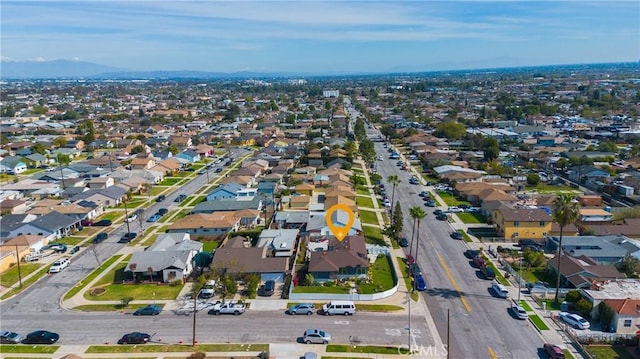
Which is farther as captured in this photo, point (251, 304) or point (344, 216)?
point (344, 216)

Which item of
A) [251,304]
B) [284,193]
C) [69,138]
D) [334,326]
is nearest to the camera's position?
[334,326]

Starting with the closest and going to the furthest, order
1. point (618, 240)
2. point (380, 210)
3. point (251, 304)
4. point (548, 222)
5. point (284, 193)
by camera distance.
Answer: point (251, 304), point (618, 240), point (548, 222), point (380, 210), point (284, 193)

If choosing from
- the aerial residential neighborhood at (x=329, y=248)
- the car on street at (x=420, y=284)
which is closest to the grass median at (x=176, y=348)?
the aerial residential neighborhood at (x=329, y=248)

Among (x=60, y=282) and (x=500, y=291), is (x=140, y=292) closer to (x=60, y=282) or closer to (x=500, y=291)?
(x=60, y=282)

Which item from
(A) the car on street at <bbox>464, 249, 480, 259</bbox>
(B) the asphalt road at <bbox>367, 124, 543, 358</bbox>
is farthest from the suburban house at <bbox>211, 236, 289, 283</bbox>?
(A) the car on street at <bbox>464, 249, 480, 259</bbox>

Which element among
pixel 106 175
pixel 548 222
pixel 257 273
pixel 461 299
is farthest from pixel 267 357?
pixel 106 175

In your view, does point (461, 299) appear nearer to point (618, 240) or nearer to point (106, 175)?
point (618, 240)

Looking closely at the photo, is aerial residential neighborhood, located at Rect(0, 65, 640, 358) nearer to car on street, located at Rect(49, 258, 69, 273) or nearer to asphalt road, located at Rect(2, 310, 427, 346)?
asphalt road, located at Rect(2, 310, 427, 346)

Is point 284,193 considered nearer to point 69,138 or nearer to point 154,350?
point 154,350
